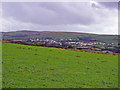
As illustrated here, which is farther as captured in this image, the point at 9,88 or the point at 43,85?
the point at 43,85

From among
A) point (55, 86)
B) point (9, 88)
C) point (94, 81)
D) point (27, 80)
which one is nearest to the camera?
point (9, 88)

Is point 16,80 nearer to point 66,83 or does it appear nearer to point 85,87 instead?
point 66,83

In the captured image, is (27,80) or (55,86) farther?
(27,80)

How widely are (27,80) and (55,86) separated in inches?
144

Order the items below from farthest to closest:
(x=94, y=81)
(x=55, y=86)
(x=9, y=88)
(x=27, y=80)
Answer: (x=94, y=81) → (x=27, y=80) → (x=55, y=86) → (x=9, y=88)

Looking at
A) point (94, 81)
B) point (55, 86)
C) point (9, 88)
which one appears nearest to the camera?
point (9, 88)

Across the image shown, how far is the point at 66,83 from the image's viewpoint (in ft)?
61.6

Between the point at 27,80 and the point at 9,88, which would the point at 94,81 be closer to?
the point at 27,80

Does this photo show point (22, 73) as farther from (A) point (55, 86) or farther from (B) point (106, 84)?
(B) point (106, 84)

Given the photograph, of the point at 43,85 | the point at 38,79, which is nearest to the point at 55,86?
the point at 43,85

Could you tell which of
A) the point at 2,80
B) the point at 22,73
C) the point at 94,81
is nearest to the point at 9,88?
the point at 2,80

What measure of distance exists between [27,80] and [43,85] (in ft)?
7.80

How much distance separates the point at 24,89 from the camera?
614 inches

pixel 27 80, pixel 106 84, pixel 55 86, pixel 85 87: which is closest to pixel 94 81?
pixel 106 84
